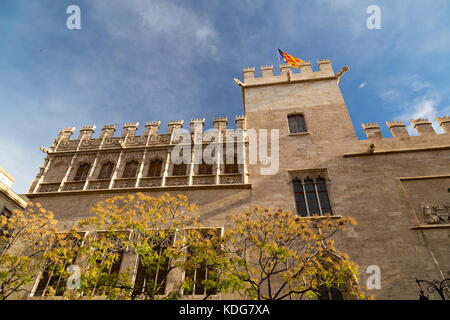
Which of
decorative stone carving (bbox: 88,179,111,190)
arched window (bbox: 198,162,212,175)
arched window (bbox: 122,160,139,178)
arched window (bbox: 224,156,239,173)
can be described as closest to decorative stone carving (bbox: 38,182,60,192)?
decorative stone carving (bbox: 88,179,111,190)

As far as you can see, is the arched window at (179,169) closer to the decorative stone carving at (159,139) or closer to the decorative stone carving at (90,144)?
the decorative stone carving at (159,139)

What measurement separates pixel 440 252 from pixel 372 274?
3.39 m

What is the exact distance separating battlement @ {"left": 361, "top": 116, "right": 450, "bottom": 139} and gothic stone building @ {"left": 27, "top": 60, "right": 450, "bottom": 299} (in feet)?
0.19

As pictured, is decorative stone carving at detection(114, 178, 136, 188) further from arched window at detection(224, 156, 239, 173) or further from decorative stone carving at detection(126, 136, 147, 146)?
arched window at detection(224, 156, 239, 173)

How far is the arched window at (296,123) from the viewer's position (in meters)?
17.8

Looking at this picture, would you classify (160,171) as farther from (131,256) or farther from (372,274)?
(372,274)

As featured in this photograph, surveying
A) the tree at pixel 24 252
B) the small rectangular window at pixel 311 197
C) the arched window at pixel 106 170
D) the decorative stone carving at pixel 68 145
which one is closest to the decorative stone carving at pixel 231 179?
the small rectangular window at pixel 311 197

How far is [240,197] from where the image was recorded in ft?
48.0

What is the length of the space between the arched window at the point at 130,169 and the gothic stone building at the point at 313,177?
74mm

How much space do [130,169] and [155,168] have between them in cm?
170

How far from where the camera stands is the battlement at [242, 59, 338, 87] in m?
20.3

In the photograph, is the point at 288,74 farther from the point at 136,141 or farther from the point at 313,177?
the point at 136,141
